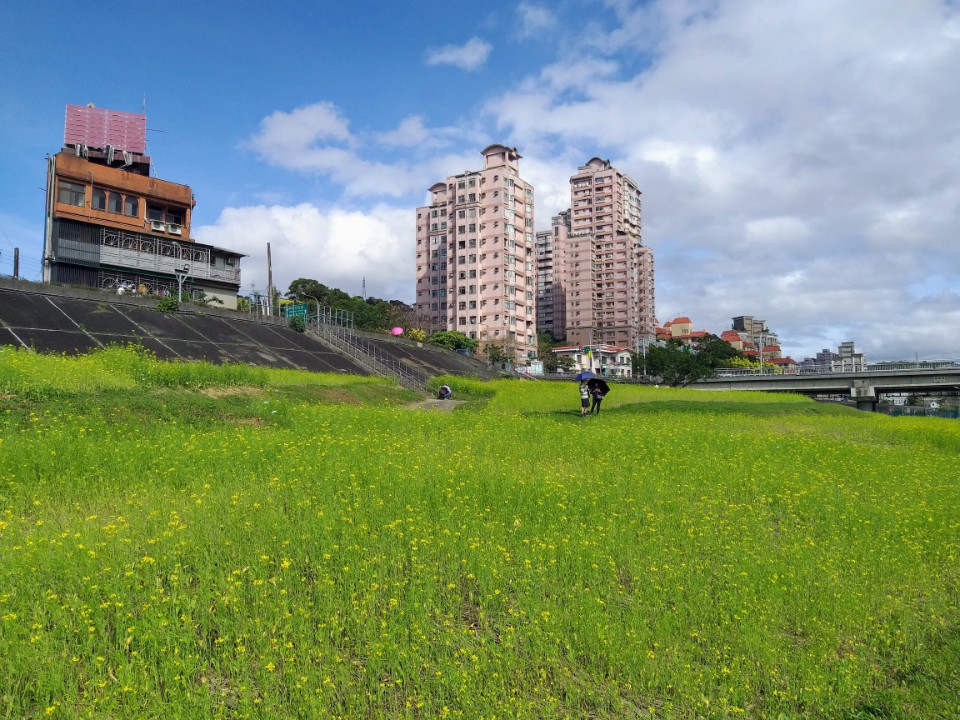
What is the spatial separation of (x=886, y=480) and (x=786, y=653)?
28.1 ft

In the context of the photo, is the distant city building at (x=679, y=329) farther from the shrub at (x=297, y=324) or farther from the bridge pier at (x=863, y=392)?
the shrub at (x=297, y=324)

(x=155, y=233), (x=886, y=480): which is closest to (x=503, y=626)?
(x=886, y=480)

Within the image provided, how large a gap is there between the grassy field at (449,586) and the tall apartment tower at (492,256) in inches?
3409

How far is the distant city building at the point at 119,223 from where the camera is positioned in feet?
145

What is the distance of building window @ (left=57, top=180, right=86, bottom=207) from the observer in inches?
1783

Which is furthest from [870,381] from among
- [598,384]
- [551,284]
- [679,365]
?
[551,284]

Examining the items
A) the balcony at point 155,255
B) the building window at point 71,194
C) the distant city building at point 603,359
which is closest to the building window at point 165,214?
the balcony at point 155,255

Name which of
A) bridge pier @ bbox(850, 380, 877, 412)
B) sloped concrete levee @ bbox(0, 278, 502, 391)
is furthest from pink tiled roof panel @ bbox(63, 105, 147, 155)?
bridge pier @ bbox(850, 380, 877, 412)

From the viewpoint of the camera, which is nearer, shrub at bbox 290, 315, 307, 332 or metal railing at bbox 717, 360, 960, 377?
shrub at bbox 290, 315, 307, 332

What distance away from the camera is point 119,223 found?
158 ft

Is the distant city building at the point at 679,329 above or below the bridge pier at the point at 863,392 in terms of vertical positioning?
above

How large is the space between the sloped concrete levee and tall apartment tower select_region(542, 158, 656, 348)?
92.2 meters

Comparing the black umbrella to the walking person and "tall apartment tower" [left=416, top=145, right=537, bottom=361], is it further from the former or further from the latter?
"tall apartment tower" [left=416, top=145, right=537, bottom=361]

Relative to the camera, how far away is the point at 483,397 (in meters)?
36.1
